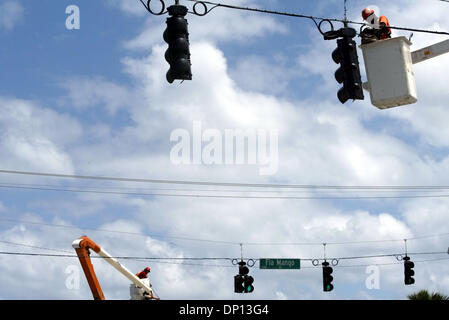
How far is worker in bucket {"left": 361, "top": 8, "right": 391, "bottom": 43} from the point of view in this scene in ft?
33.8

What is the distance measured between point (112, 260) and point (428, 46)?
60.8 ft

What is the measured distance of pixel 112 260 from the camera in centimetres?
2545

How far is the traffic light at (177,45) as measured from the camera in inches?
380

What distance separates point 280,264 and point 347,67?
2655 centimetres

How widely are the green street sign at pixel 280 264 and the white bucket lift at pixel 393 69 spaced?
26194mm

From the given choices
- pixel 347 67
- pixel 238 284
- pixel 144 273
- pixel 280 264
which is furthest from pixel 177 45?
pixel 280 264

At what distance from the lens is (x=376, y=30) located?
1035 cm

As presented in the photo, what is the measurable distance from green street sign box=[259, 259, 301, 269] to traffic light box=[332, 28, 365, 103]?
25.7 metres

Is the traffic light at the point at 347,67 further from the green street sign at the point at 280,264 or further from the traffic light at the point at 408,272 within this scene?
the green street sign at the point at 280,264

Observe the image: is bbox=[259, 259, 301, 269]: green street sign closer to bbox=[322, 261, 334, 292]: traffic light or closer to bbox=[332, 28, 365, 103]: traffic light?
bbox=[322, 261, 334, 292]: traffic light
